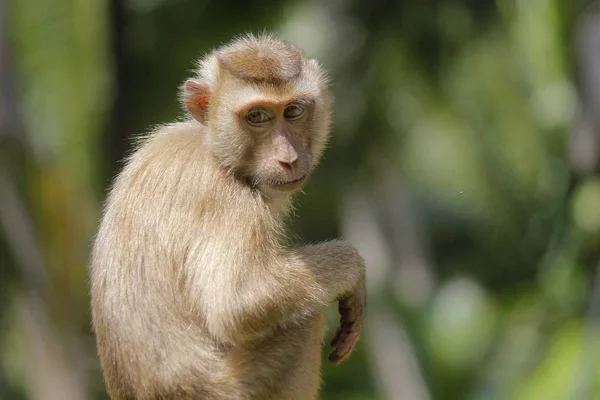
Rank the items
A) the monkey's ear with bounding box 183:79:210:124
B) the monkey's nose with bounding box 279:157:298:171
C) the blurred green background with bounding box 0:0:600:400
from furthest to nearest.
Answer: the blurred green background with bounding box 0:0:600:400 → the monkey's ear with bounding box 183:79:210:124 → the monkey's nose with bounding box 279:157:298:171

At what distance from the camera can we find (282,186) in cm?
796

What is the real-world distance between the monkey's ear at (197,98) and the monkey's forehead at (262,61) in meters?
0.24

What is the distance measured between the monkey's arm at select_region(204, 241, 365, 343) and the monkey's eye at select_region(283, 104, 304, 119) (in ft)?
3.13

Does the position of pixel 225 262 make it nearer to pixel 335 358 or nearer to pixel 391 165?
pixel 335 358

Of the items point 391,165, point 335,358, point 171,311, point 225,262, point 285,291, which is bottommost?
point 391,165

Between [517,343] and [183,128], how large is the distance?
15.0 metres

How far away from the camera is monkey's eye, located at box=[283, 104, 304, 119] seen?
26.8 ft

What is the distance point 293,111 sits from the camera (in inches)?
324

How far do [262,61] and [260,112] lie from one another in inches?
14.3

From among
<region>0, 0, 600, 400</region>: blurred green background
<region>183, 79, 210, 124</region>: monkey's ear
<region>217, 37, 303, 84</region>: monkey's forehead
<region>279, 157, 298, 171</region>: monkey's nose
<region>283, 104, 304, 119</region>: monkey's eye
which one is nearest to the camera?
<region>279, 157, 298, 171</region>: monkey's nose

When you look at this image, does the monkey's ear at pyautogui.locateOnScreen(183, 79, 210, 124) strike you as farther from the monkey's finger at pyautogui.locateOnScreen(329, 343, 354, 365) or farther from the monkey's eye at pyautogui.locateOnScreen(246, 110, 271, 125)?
the monkey's finger at pyautogui.locateOnScreen(329, 343, 354, 365)

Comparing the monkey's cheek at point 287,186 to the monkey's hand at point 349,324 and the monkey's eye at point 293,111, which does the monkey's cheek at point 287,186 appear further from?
the monkey's hand at point 349,324

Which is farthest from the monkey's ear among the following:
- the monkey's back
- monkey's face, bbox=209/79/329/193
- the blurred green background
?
the blurred green background

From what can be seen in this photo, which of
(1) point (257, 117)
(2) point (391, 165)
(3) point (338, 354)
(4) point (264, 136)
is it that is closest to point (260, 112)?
(1) point (257, 117)
